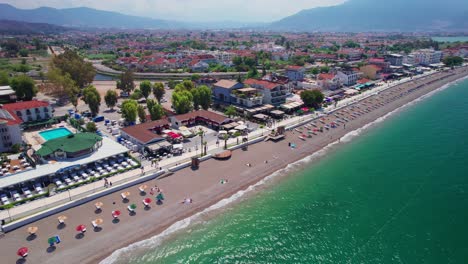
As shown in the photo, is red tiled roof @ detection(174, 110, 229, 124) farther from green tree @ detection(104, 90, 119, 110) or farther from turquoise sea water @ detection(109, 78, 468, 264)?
turquoise sea water @ detection(109, 78, 468, 264)

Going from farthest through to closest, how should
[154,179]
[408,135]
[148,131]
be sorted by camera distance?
1. [408,135]
2. [148,131]
3. [154,179]

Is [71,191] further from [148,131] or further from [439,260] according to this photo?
[439,260]

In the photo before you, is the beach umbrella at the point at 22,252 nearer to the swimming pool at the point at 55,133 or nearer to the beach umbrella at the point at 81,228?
the beach umbrella at the point at 81,228

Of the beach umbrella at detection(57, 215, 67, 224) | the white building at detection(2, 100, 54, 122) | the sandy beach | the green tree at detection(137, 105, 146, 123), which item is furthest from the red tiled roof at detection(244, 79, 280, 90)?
the beach umbrella at detection(57, 215, 67, 224)

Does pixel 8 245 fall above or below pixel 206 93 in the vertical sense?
below

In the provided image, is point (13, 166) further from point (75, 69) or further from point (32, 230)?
point (75, 69)

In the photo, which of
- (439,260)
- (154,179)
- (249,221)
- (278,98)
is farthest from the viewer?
(278,98)

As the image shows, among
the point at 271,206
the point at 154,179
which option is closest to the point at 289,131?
the point at 271,206

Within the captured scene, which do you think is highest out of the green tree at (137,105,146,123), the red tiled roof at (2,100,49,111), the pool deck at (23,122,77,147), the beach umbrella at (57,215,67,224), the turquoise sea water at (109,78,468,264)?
the red tiled roof at (2,100,49,111)

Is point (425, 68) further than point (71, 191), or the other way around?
point (425, 68)
